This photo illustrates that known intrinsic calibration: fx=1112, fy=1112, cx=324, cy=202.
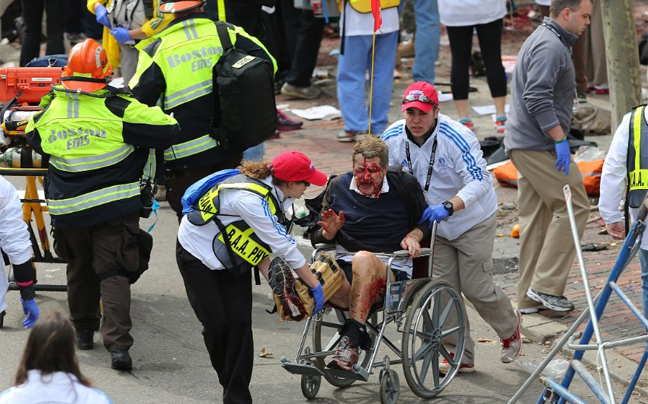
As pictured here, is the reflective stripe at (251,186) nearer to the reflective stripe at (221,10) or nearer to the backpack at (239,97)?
the backpack at (239,97)

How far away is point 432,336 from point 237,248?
4.33ft

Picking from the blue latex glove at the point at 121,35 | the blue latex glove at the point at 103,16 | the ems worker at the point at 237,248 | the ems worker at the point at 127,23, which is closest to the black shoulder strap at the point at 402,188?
the ems worker at the point at 237,248

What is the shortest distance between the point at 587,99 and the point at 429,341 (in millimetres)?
6387

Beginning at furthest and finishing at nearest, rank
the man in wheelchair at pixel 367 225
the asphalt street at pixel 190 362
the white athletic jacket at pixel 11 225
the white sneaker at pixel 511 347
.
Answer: the white sneaker at pixel 511 347
the asphalt street at pixel 190 362
the man in wheelchair at pixel 367 225
the white athletic jacket at pixel 11 225

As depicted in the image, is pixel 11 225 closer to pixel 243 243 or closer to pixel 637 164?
pixel 243 243

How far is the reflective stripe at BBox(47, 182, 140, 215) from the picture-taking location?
20.7ft

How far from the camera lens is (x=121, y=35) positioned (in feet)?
29.4

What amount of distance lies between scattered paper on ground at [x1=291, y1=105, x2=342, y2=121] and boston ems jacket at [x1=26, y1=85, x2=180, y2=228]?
5.36 meters

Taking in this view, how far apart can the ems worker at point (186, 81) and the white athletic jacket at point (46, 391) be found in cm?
352

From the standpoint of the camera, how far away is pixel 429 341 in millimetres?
6180

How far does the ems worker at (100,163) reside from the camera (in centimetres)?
630

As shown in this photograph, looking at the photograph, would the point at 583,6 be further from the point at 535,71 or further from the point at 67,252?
the point at 67,252

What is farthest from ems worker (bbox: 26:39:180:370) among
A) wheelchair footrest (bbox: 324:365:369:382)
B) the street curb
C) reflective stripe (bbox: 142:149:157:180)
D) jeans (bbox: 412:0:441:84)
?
jeans (bbox: 412:0:441:84)

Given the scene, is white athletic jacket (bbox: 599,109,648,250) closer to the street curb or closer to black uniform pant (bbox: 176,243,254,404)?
the street curb
